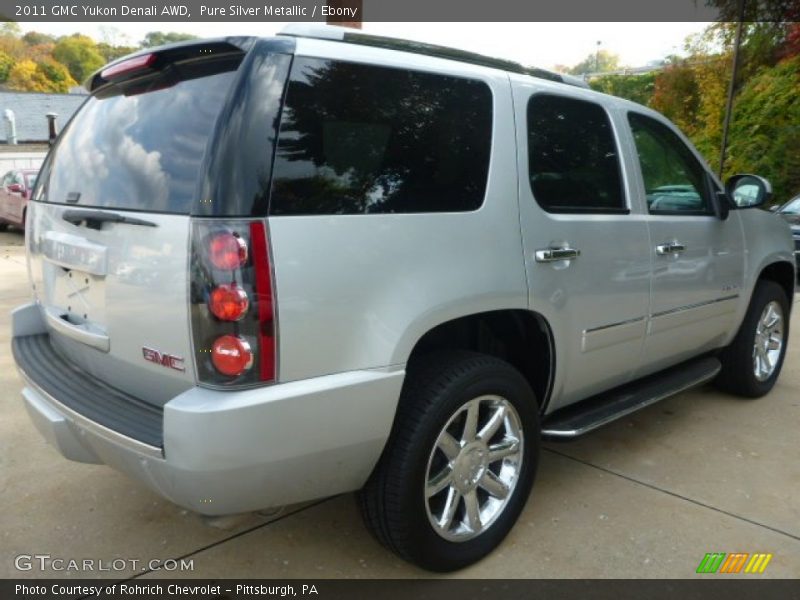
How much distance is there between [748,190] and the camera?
13.7ft

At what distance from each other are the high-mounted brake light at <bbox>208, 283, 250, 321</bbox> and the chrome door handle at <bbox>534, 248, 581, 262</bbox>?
1.28 metres

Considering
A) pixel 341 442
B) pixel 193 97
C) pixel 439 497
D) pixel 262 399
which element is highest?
pixel 193 97

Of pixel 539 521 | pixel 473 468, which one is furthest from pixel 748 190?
pixel 473 468

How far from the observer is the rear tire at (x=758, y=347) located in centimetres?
443

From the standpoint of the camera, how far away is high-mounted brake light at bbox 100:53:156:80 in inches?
93.4

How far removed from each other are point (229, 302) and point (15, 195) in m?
14.9

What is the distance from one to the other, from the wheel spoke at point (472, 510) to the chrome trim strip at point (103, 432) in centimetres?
120

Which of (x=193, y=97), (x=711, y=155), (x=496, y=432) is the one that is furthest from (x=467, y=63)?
(x=711, y=155)

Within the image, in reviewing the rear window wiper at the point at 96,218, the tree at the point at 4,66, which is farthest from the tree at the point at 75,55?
the rear window wiper at the point at 96,218

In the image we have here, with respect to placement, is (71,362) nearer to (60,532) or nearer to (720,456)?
(60,532)

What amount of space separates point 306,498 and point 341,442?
10.2 inches

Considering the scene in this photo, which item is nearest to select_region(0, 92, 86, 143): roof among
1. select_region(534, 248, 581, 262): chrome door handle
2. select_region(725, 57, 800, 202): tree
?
select_region(725, 57, 800, 202): tree

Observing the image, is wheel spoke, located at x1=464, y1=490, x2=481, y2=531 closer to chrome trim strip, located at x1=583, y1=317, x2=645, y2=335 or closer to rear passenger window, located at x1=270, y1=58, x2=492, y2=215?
chrome trim strip, located at x1=583, y1=317, x2=645, y2=335

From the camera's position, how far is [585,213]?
3.05 m
